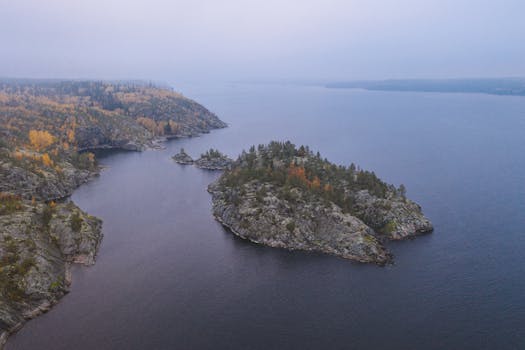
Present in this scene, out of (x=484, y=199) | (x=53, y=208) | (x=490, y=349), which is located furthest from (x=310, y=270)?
(x=484, y=199)

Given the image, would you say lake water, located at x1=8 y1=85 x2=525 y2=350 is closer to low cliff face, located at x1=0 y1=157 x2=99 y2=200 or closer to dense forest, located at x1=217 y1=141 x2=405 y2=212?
dense forest, located at x1=217 y1=141 x2=405 y2=212

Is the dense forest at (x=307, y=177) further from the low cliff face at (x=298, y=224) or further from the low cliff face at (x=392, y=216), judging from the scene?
the low cliff face at (x=298, y=224)

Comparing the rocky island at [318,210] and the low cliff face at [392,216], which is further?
the low cliff face at [392,216]

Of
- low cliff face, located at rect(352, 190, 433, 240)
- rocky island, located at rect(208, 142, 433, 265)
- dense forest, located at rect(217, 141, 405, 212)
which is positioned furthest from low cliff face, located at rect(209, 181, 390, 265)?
low cliff face, located at rect(352, 190, 433, 240)

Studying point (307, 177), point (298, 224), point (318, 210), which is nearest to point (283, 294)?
point (298, 224)

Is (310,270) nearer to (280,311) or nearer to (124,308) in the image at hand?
(280,311)

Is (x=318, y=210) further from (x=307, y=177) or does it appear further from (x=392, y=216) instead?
(x=392, y=216)

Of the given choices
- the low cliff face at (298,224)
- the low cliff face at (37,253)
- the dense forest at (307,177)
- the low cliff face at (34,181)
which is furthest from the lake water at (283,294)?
the low cliff face at (34,181)
